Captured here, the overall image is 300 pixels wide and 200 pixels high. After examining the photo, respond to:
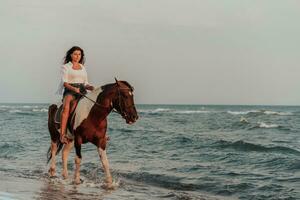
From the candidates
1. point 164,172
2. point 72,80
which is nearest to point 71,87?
point 72,80

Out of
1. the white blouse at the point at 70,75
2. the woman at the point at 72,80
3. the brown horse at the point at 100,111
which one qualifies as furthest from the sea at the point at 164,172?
the white blouse at the point at 70,75

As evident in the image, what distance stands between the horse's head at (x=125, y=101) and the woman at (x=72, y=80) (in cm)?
88

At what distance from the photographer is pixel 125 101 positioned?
851 cm

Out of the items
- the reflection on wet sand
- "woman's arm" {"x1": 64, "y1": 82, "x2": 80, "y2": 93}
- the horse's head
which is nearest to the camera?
the reflection on wet sand

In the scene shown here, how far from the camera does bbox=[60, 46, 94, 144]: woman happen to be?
30.2 ft

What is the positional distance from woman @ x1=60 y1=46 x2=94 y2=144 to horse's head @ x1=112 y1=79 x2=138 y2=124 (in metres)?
0.88

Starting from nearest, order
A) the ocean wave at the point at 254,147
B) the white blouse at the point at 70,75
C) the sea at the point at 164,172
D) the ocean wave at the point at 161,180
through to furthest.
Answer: the sea at the point at 164,172 < the white blouse at the point at 70,75 < the ocean wave at the point at 161,180 < the ocean wave at the point at 254,147

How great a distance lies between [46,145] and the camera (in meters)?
19.4

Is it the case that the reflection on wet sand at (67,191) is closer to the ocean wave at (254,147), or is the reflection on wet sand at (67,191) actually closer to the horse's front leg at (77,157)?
the horse's front leg at (77,157)

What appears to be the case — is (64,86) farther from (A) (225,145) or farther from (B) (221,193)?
(A) (225,145)

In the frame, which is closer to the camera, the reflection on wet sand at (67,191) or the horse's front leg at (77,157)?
the reflection on wet sand at (67,191)

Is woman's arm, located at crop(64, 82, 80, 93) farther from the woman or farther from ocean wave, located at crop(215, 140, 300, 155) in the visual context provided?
ocean wave, located at crop(215, 140, 300, 155)

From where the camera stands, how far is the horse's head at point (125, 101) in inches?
334

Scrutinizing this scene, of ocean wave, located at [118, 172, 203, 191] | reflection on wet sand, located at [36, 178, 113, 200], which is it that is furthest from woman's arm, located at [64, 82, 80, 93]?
ocean wave, located at [118, 172, 203, 191]
